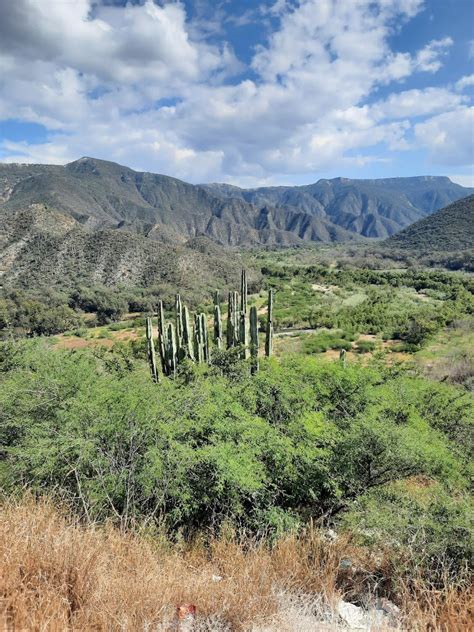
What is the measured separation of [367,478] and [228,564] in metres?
3.81

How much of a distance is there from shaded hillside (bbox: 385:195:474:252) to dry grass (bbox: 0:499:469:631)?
300ft

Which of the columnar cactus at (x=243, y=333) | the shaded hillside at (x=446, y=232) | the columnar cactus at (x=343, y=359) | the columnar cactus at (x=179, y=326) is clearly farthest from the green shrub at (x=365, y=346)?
the shaded hillside at (x=446, y=232)

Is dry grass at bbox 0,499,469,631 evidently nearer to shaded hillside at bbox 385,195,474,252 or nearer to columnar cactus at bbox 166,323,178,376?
columnar cactus at bbox 166,323,178,376

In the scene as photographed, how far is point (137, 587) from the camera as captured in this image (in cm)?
300

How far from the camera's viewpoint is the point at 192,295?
45938 millimetres

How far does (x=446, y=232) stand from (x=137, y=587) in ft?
348

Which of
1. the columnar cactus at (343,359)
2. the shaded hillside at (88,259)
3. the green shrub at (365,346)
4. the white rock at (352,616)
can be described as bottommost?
the green shrub at (365,346)

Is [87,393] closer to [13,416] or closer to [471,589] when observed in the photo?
[13,416]

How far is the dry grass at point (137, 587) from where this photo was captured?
8.77ft

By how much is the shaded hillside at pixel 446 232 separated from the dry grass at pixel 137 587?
91.4m

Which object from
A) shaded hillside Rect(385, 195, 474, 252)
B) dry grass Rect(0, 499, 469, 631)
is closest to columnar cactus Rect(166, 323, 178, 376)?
dry grass Rect(0, 499, 469, 631)

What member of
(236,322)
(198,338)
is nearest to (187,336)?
(198,338)

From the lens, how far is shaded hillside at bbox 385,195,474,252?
286ft

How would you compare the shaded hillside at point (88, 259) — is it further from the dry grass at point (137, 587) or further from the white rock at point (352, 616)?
the white rock at point (352, 616)
